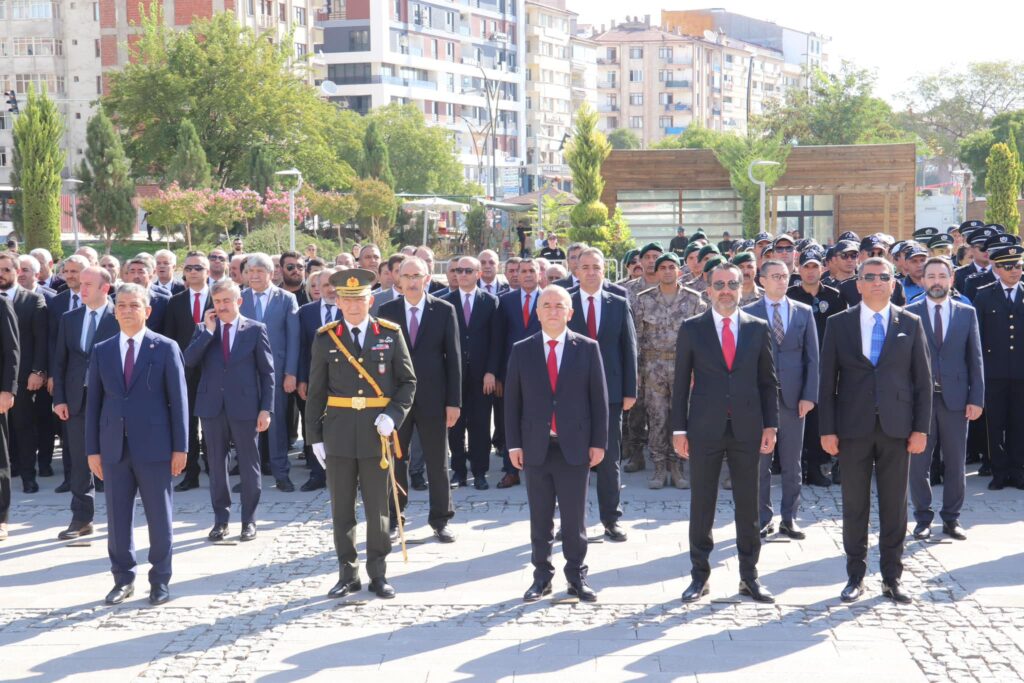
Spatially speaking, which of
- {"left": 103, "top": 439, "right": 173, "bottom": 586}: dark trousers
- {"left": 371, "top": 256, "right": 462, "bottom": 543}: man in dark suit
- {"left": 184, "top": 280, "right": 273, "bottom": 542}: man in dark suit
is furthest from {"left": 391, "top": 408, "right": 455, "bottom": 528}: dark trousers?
{"left": 103, "top": 439, "right": 173, "bottom": 586}: dark trousers

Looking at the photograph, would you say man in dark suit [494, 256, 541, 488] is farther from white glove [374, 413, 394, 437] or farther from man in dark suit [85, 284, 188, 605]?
man in dark suit [85, 284, 188, 605]

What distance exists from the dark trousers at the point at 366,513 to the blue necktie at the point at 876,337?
3.16 meters

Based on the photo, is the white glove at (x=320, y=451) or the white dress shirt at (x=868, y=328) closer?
the white dress shirt at (x=868, y=328)

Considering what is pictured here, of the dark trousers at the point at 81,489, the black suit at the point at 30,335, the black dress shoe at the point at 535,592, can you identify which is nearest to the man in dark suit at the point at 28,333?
the black suit at the point at 30,335

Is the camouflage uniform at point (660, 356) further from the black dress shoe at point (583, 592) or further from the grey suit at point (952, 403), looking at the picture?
the black dress shoe at point (583, 592)

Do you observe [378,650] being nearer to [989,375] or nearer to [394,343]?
[394,343]

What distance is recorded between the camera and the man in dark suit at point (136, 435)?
8.55 metres

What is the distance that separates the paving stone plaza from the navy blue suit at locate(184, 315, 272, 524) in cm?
41

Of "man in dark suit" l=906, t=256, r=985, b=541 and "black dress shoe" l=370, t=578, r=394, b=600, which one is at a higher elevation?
"man in dark suit" l=906, t=256, r=985, b=541

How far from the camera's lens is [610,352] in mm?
10820

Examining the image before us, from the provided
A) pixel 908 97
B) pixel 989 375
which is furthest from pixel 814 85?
pixel 989 375

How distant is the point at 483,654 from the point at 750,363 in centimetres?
247

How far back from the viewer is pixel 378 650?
7461 mm

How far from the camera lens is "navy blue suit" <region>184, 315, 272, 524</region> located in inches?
408
